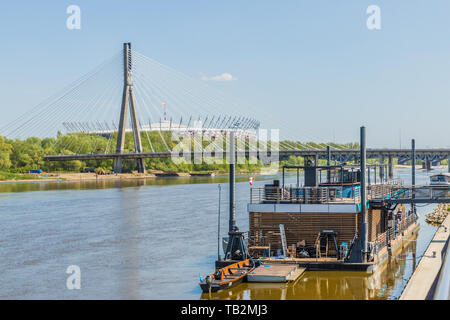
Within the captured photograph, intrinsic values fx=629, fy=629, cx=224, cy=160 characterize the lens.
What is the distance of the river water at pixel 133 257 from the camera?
2342 centimetres

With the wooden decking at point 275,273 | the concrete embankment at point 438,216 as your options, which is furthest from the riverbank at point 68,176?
the wooden decking at point 275,273

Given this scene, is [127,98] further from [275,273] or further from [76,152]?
[275,273]

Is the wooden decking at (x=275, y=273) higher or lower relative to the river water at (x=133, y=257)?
higher

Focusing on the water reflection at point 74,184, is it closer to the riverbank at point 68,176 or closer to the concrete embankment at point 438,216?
the riverbank at point 68,176

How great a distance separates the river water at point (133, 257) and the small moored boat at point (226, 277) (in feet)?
1.09

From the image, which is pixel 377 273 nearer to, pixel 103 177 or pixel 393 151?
pixel 393 151

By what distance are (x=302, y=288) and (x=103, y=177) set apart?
355 ft

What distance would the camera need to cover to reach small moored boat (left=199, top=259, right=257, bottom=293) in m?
22.4

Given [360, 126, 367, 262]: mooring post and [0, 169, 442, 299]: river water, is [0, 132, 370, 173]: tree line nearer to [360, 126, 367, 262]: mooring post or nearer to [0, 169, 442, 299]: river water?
[0, 169, 442, 299]: river water

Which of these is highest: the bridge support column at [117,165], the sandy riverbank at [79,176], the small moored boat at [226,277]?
the bridge support column at [117,165]

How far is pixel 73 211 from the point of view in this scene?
5669 cm

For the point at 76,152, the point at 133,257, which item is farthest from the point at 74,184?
the point at 133,257

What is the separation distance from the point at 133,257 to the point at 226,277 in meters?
10.1

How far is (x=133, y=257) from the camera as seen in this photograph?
105ft
